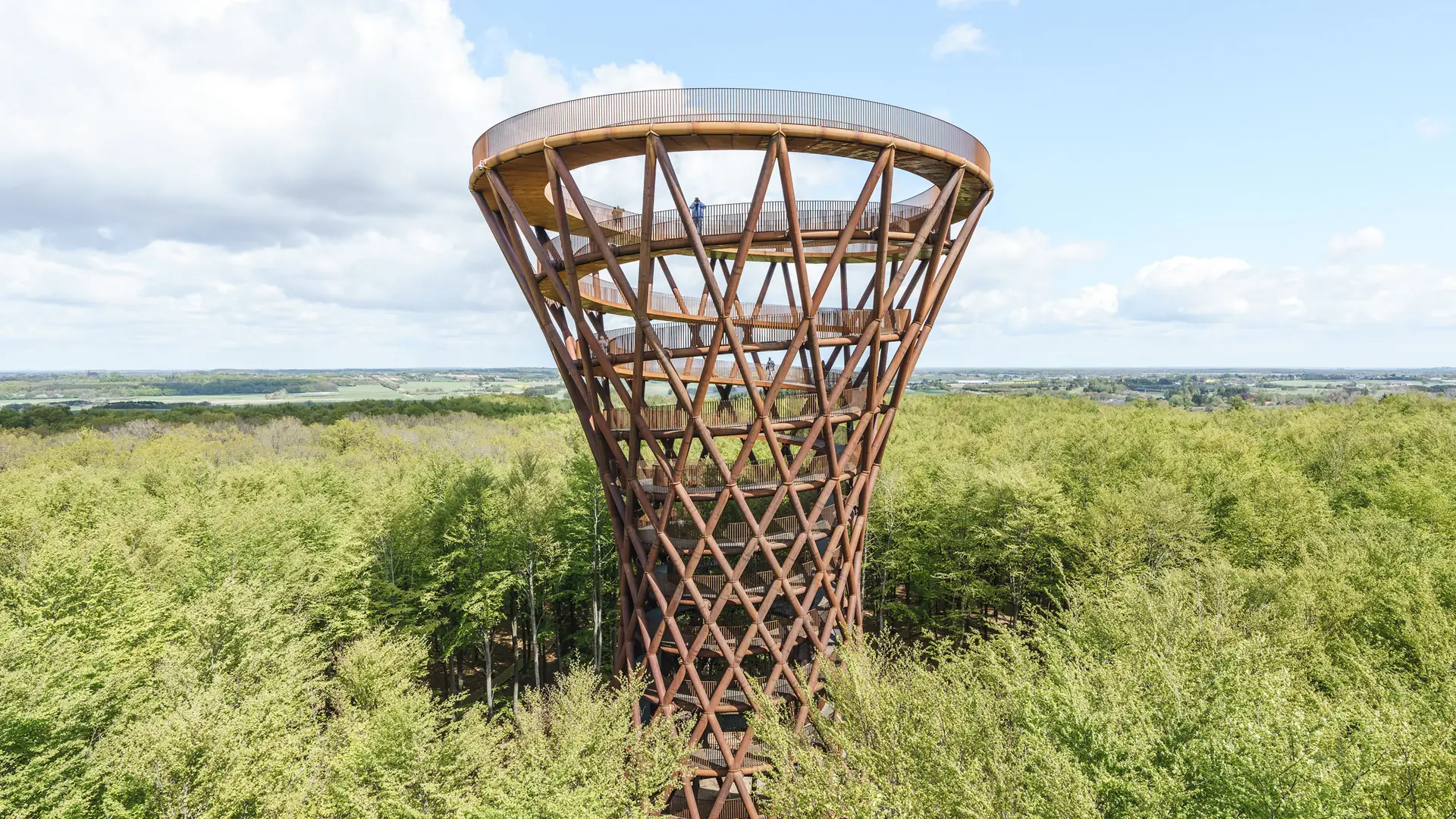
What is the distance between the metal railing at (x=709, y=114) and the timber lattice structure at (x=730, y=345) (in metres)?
0.05

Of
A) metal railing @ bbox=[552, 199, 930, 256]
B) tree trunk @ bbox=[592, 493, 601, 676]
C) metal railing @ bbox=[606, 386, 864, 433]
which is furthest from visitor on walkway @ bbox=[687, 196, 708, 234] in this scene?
tree trunk @ bbox=[592, 493, 601, 676]

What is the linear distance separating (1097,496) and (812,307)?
21.3 meters

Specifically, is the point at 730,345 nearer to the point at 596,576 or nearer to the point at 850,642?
the point at 850,642

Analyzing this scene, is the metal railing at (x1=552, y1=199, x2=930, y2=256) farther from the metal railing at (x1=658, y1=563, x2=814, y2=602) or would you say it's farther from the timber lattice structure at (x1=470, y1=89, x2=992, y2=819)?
the metal railing at (x1=658, y1=563, x2=814, y2=602)

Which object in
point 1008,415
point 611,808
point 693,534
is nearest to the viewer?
point 611,808

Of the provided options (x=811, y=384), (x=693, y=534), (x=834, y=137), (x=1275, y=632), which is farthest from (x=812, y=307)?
(x=1275, y=632)

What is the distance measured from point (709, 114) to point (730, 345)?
18.8ft

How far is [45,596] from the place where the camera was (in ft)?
63.5

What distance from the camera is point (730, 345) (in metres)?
17.4

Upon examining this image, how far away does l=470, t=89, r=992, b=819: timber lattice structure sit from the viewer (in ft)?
53.3

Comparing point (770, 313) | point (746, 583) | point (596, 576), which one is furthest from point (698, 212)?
point (596, 576)

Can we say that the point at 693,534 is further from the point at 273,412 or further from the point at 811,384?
the point at 273,412

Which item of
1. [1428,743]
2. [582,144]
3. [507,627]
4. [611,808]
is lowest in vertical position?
[507,627]

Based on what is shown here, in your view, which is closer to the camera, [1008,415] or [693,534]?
[693,534]
